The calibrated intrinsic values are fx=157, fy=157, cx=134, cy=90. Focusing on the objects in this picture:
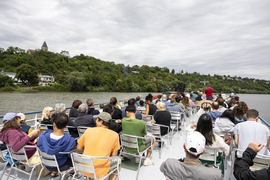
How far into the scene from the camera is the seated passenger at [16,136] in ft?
6.72

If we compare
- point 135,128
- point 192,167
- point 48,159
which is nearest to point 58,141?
point 48,159

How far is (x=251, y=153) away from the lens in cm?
120

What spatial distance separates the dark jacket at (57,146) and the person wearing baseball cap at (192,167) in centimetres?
126

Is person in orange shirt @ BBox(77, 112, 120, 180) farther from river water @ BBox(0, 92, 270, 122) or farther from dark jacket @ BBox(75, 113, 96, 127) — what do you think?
river water @ BBox(0, 92, 270, 122)

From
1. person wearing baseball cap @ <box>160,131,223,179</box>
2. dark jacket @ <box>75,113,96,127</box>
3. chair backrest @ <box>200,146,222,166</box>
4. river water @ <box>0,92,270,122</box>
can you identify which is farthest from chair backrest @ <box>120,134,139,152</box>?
river water @ <box>0,92,270,122</box>

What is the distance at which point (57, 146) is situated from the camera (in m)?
1.95

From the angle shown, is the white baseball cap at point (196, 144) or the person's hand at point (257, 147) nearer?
the person's hand at point (257, 147)

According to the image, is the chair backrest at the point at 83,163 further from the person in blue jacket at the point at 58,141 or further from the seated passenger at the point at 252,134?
the seated passenger at the point at 252,134

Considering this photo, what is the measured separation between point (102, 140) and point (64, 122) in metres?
0.54

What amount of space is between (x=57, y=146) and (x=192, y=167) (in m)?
1.58

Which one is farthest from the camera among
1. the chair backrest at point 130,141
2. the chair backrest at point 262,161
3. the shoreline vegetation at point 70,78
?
the shoreline vegetation at point 70,78

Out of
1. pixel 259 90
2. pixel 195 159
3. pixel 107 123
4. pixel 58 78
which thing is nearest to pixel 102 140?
pixel 107 123

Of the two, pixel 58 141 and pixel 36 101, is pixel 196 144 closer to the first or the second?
pixel 58 141

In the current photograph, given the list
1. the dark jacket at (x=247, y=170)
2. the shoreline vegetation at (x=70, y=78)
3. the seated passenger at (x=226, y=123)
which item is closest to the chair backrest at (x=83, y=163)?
the dark jacket at (x=247, y=170)
